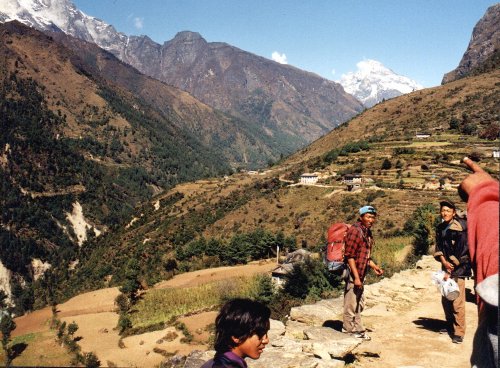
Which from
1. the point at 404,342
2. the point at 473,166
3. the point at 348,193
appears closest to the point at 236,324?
the point at 473,166

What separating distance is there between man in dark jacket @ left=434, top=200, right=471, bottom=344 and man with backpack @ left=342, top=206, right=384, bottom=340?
118 centimetres

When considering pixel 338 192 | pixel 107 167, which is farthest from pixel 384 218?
pixel 107 167

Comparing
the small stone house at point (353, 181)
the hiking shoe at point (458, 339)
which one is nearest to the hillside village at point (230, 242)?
the hiking shoe at point (458, 339)

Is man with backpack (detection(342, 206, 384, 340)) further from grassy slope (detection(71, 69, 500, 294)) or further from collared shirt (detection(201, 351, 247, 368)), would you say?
grassy slope (detection(71, 69, 500, 294))

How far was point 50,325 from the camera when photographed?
119 feet

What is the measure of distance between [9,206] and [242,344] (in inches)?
5568

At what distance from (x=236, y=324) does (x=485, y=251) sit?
5.68ft

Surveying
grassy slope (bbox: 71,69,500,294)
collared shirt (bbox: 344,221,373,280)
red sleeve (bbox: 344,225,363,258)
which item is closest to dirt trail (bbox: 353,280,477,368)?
collared shirt (bbox: 344,221,373,280)

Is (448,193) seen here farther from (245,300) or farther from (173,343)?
(245,300)

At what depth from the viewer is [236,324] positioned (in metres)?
3.04

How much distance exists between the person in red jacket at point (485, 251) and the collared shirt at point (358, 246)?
15.8 feet

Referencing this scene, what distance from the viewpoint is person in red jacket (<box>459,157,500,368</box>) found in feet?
6.52

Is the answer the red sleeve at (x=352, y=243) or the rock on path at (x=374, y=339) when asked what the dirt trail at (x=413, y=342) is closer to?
the rock on path at (x=374, y=339)

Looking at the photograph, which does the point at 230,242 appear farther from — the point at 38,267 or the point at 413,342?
the point at 38,267
